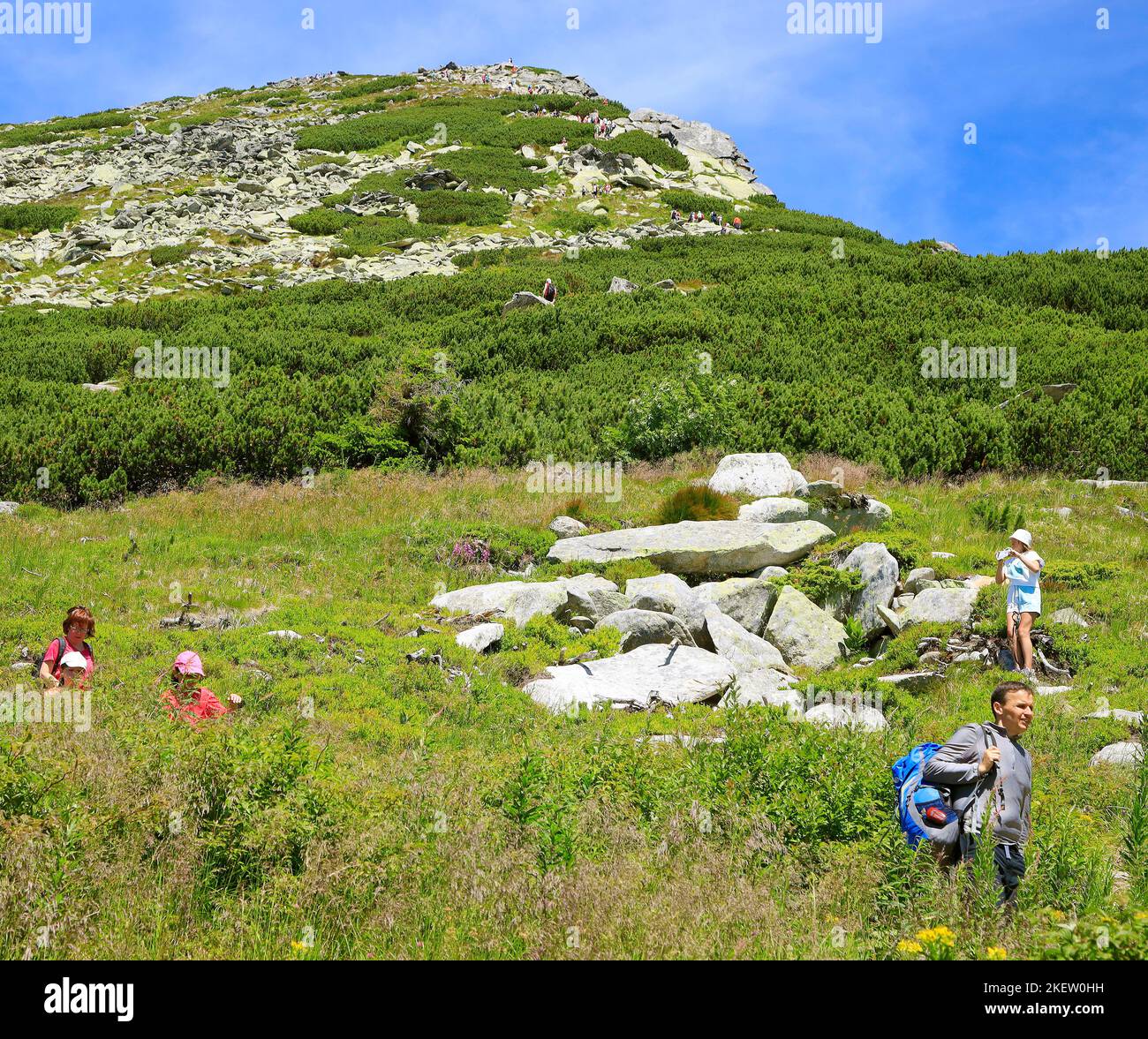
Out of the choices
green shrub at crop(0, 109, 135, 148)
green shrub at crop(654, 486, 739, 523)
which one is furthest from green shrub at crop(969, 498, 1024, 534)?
green shrub at crop(0, 109, 135, 148)

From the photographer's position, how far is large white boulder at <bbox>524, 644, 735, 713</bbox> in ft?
28.8

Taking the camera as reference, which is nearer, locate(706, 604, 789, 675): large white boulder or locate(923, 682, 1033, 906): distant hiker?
locate(923, 682, 1033, 906): distant hiker

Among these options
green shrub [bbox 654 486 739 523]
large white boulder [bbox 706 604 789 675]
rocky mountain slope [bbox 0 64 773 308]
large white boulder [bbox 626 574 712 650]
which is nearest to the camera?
large white boulder [bbox 706 604 789 675]

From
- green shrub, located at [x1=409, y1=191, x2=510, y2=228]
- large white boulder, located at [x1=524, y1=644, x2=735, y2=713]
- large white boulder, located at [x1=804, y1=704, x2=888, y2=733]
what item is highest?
green shrub, located at [x1=409, y1=191, x2=510, y2=228]

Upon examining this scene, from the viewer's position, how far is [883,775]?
525 centimetres

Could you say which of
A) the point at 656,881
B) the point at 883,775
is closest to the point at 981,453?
the point at 883,775

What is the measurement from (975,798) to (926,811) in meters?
0.26

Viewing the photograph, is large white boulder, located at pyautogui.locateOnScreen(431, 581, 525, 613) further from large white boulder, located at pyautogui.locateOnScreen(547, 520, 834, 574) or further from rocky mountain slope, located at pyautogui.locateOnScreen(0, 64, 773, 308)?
rocky mountain slope, located at pyautogui.locateOnScreen(0, 64, 773, 308)

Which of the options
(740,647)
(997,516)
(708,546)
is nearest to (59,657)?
(740,647)

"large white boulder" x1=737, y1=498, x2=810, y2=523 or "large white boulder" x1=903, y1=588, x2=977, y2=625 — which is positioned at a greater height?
"large white boulder" x1=737, y1=498, x2=810, y2=523

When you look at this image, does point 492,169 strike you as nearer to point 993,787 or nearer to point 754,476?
point 754,476

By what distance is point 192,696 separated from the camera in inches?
289

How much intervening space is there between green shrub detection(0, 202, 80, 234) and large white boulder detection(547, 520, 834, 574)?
119 feet
